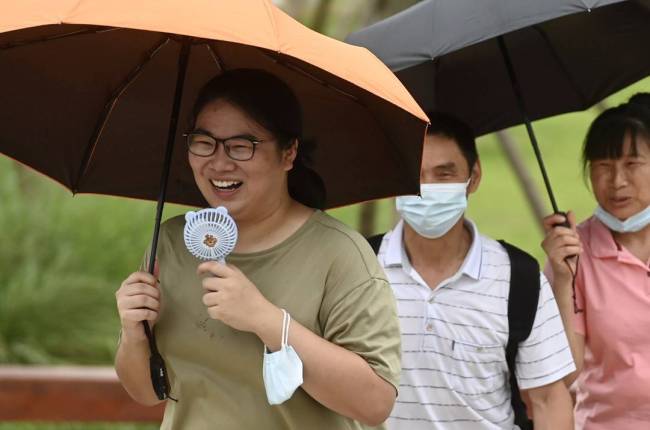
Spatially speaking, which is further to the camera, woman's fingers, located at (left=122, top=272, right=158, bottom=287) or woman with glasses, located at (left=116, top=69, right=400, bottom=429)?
woman's fingers, located at (left=122, top=272, right=158, bottom=287)

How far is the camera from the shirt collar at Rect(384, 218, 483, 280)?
11.3 ft

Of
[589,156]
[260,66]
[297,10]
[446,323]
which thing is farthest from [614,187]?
[297,10]

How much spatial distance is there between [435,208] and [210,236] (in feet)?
3.35

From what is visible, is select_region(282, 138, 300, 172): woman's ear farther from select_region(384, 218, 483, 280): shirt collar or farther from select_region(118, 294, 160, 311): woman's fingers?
select_region(384, 218, 483, 280): shirt collar

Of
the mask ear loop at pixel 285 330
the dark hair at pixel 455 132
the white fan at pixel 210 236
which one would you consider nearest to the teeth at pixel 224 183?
the white fan at pixel 210 236

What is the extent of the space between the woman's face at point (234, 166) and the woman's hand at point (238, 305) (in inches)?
8.8

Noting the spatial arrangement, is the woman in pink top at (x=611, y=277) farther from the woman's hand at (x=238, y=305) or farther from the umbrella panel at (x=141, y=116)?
the woman's hand at (x=238, y=305)

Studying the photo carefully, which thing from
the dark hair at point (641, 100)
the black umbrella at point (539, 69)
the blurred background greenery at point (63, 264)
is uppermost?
the black umbrella at point (539, 69)

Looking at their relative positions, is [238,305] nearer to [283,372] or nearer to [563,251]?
[283,372]

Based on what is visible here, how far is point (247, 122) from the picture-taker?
2707 mm

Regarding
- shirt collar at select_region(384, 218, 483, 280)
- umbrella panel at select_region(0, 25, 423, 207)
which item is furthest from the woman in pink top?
umbrella panel at select_region(0, 25, 423, 207)

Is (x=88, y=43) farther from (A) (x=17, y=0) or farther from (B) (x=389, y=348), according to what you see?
(B) (x=389, y=348)

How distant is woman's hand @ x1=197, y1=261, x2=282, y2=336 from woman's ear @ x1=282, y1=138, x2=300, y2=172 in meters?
0.36

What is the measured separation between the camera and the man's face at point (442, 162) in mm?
3504
